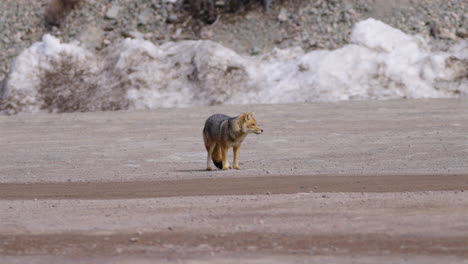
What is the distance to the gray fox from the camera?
12562mm

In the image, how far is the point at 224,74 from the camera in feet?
79.4

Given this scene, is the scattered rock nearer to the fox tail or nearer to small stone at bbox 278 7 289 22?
small stone at bbox 278 7 289 22

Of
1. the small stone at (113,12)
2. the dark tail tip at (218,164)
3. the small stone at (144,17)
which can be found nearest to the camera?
the dark tail tip at (218,164)

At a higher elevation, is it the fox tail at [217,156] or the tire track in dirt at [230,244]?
the fox tail at [217,156]

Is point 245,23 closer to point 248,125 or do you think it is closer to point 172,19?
point 172,19

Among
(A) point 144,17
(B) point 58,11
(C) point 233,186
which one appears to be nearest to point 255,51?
(A) point 144,17

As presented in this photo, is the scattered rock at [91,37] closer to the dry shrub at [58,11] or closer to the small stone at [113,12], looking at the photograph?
the small stone at [113,12]

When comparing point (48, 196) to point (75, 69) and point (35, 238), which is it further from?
point (75, 69)

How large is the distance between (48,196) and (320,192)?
325 centimetres

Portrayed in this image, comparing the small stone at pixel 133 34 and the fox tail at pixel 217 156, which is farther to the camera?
the small stone at pixel 133 34

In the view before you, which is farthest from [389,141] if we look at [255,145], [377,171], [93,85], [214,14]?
[214,14]

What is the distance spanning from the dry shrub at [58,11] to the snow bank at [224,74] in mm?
3354

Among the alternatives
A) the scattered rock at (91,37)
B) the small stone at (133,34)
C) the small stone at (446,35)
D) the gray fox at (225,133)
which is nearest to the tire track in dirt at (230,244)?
the gray fox at (225,133)

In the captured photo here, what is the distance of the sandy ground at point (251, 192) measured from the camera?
712 centimetres
